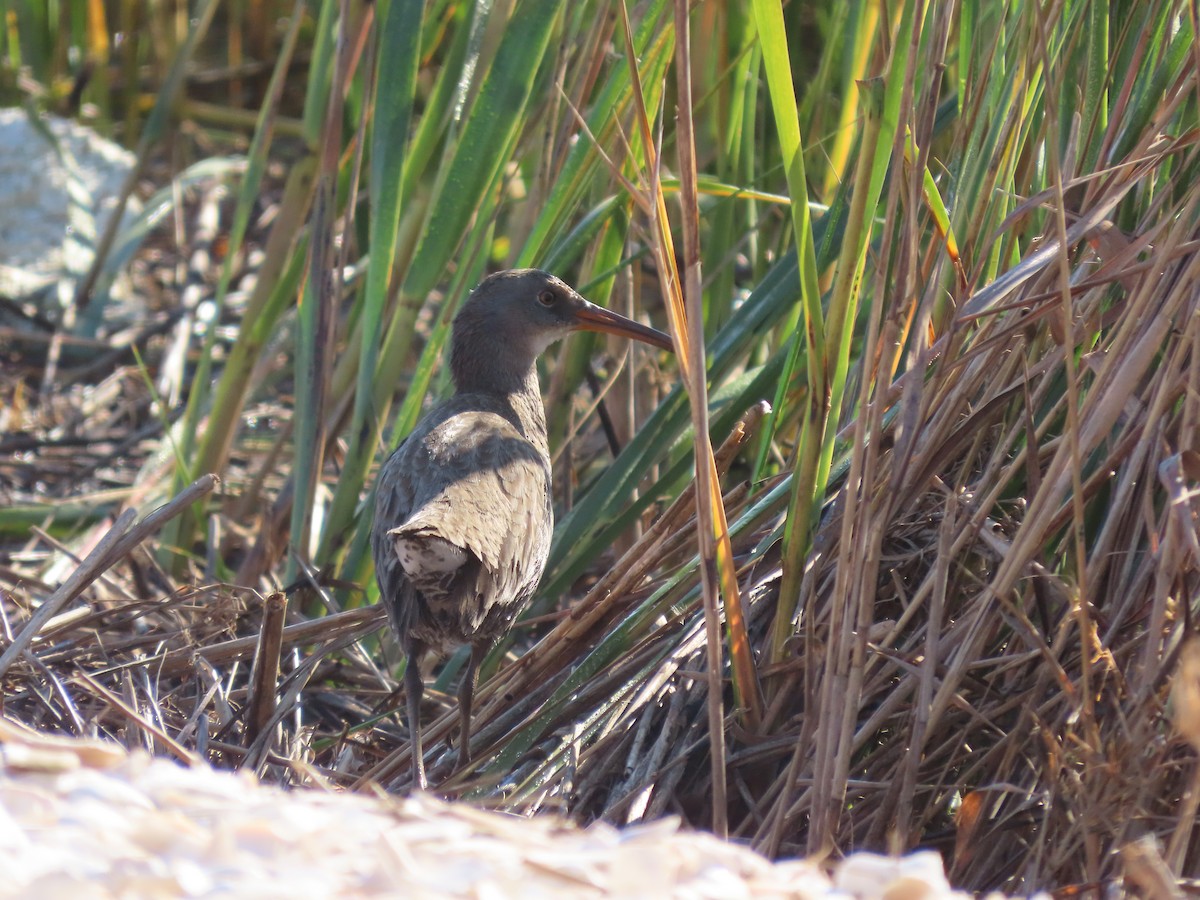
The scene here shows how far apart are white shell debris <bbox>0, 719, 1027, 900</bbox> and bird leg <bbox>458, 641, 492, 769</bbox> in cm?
114

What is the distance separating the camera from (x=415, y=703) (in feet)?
8.74

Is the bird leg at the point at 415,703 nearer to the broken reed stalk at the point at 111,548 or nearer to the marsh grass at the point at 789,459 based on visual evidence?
the marsh grass at the point at 789,459

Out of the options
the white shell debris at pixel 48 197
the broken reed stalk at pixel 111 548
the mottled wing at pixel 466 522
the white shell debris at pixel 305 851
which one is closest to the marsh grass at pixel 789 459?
the broken reed stalk at pixel 111 548

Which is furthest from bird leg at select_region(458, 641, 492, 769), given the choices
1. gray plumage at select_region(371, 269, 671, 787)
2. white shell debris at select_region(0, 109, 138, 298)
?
white shell debris at select_region(0, 109, 138, 298)

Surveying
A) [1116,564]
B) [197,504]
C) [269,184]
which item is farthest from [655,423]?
[269,184]

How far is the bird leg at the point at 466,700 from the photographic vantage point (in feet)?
8.00

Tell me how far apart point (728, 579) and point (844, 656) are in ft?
0.81

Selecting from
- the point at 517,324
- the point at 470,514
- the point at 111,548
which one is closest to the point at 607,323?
the point at 517,324

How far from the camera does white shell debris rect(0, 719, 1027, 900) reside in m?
1.08

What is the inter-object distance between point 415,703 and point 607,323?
3.39 ft

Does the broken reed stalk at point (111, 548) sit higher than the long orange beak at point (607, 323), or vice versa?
the long orange beak at point (607, 323)

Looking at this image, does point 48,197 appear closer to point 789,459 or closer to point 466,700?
point 466,700

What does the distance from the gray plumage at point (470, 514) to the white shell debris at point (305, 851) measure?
117cm

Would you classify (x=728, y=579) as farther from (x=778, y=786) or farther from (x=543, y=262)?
(x=543, y=262)
